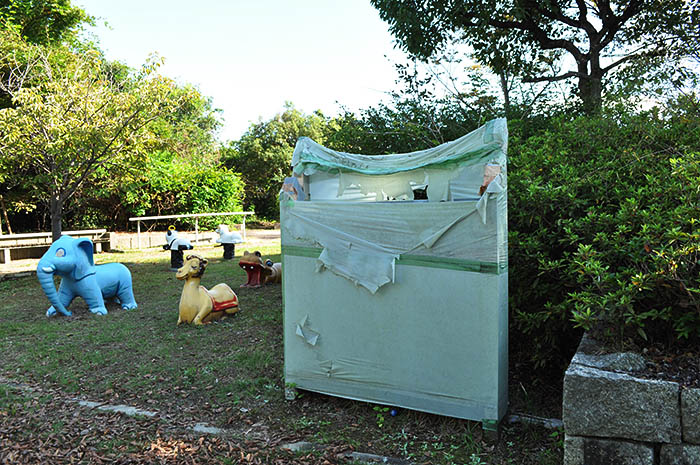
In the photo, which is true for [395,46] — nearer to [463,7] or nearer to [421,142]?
[463,7]

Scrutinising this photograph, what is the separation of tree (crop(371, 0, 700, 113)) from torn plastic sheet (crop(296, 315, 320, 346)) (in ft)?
18.6

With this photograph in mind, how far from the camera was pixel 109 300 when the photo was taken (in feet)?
23.9

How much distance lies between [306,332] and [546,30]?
7022mm

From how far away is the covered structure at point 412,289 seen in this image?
3043 millimetres

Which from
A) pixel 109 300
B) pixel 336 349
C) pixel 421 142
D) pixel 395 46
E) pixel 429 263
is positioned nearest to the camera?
pixel 429 263

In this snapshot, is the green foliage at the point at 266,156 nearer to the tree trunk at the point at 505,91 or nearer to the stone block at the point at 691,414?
the tree trunk at the point at 505,91

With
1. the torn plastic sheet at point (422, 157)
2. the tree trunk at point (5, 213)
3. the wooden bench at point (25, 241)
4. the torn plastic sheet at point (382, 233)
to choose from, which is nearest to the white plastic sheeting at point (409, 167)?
the torn plastic sheet at point (422, 157)

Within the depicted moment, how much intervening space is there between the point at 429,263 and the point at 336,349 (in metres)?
0.93

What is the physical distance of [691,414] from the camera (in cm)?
200

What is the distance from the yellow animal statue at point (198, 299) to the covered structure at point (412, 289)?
8.44 feet

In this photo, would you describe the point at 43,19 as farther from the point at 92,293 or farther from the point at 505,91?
the point at 505,91

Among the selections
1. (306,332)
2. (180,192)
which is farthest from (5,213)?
(306,332)

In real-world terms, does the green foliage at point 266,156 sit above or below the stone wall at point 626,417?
above

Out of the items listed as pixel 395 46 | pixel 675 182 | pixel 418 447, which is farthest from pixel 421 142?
pixel 418 447
